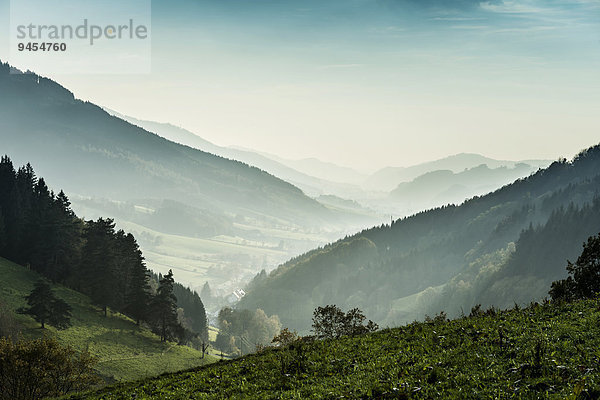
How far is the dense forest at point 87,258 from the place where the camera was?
104 m

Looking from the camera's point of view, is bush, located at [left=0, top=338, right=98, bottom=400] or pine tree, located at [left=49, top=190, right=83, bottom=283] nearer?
bush, located at [left=0, top=338, right=98, bottom=400]

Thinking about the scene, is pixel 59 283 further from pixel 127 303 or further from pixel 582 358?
pixel 582 358

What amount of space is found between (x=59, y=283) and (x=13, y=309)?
Answer: 2689cm

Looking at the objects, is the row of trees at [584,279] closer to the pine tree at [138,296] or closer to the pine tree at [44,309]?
the pine tree at [44,309]

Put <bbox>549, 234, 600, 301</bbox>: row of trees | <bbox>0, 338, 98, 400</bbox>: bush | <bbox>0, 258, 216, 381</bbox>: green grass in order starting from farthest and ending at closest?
<bbox>0, 258, 216, 381</bbox>: green grass
<bbox>0, 338, 98, 400</bbox>: bush
<bbox>549, 234, 600, 301</bbox>: row of trees

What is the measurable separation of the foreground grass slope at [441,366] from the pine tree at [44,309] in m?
66.7

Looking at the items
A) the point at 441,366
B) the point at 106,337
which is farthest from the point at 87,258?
the point at 441,366

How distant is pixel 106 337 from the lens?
3450 inches

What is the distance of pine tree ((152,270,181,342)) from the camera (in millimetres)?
101188

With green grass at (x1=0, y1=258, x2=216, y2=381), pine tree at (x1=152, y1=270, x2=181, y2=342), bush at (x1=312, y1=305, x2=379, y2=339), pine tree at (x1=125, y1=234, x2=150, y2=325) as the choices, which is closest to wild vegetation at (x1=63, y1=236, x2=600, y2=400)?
bush at (x1=312, y1=305, x2=379, y2=339)

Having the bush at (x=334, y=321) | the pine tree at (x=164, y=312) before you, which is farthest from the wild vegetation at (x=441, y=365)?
the pine tree at (x=164, y=312)

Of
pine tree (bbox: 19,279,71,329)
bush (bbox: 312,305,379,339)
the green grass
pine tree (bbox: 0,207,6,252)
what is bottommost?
the green grass

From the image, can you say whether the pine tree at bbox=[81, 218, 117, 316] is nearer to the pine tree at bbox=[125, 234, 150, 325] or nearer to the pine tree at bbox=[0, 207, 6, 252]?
the pine tree at bbox=[125, 234, 150, 325]

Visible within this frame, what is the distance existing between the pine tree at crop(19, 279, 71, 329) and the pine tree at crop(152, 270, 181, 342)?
21122 mm
